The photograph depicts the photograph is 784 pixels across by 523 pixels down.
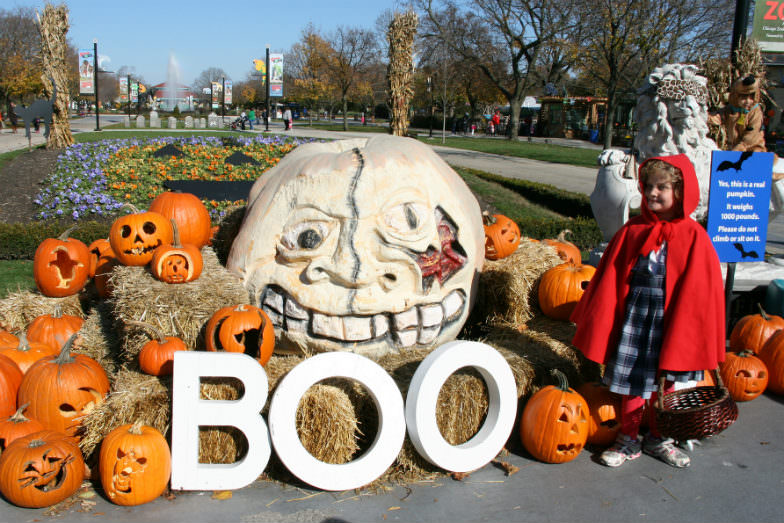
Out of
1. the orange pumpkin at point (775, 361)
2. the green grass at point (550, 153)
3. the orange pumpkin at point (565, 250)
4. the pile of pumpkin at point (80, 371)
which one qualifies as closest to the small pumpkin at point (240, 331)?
the pile of pumpkin at point (80, 371)

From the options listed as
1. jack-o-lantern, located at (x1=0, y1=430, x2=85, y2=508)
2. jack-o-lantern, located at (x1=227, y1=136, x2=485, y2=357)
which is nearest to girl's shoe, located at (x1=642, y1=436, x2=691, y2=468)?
jack-o-lantern, located at (x1=227, y1=136, x2=485, y2=357)

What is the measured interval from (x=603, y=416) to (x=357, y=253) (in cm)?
196

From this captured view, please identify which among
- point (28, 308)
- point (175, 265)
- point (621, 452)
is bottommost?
point (621, 452)

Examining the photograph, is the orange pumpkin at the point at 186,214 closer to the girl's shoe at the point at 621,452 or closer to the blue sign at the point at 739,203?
the girl's shoe at the point at 621,452

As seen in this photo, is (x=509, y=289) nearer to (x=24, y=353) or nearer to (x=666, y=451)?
(x=666, y=451)

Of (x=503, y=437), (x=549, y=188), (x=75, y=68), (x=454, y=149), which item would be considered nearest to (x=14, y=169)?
(x=549, y=188)

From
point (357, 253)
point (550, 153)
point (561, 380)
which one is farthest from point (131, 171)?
point (550, 153)

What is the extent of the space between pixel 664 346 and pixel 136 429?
3.08m

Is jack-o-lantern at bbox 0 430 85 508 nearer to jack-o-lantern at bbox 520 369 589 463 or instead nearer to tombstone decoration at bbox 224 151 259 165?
jack-o-lantern at bbox 520 369 589 463

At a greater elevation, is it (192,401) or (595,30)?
(595,30)

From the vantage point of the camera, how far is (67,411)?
4.04 meters

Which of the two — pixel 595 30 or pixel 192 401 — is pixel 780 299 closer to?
pixel 192 401

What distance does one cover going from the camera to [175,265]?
4.61 m

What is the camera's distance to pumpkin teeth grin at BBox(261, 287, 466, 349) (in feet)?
14.1
